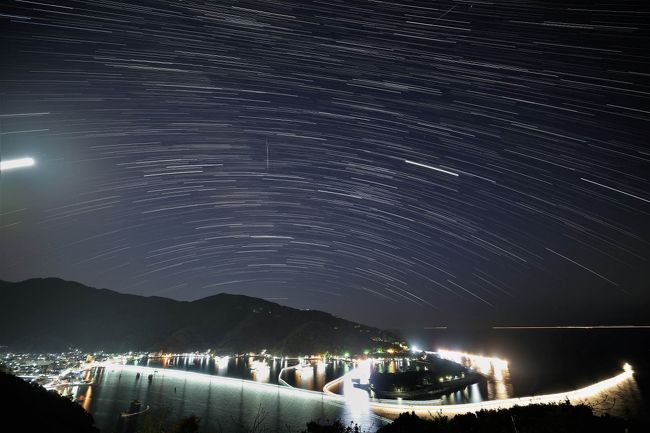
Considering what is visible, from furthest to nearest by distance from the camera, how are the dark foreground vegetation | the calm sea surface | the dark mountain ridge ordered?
the dark mountain ridge, the calm sea surface, the dark foreground vegetation

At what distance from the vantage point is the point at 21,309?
188 metres

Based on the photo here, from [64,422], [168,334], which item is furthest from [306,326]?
[64,422]

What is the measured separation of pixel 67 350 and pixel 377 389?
6087 inches

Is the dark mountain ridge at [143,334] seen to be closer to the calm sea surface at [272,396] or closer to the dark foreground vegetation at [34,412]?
the calm sea surface at [272,396]

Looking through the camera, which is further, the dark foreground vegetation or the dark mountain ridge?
the dark mountain ridge

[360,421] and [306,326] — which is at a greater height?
[306,326]

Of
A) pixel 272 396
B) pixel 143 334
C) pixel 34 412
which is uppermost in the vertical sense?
pixel 143 334

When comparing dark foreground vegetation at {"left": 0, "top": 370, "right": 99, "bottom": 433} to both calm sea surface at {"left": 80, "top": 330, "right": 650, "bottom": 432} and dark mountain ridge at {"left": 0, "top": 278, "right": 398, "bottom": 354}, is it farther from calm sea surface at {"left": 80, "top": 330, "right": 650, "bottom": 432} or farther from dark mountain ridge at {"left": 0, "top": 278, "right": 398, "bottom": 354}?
dark mountain ridge at {"left": 0, "top": 278, "right": 398, "bottom": 354}

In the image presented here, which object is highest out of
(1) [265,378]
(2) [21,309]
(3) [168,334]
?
(2) [21,309]

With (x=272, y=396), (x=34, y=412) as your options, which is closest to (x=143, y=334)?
(x=272, y=396)

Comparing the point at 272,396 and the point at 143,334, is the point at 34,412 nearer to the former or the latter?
the point at 272,396

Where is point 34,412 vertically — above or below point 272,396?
above

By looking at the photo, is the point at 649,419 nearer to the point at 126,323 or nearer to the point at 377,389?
the point at 377,389

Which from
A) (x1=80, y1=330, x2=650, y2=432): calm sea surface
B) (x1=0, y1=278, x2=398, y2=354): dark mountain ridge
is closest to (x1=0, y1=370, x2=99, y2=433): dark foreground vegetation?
(x1=80, y1=330, x2=650, y2=432): calm sea surface
